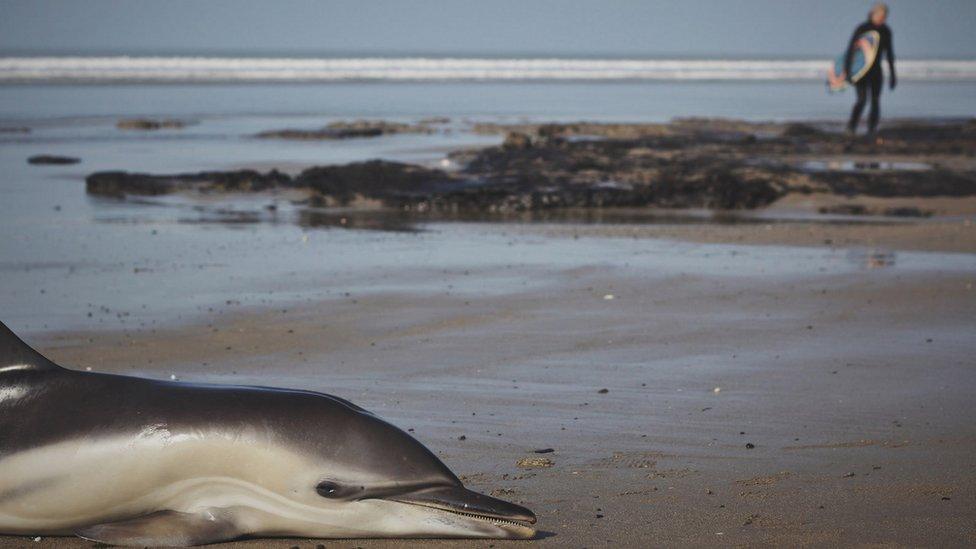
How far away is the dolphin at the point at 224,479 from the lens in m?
4.30

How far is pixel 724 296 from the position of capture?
936 centimetres

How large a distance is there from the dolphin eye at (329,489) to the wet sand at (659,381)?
201mm

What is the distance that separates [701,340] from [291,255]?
4628mm

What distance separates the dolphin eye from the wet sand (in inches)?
7.9

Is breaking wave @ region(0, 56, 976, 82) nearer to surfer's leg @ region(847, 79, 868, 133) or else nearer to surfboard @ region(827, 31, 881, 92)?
surfer's leg @ region(847, 79, 868, 133)

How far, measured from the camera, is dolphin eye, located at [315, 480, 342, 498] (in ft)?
14.1

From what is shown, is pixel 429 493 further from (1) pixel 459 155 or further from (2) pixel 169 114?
(2) pixel 169 114

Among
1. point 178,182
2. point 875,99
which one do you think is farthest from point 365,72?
point 178,182

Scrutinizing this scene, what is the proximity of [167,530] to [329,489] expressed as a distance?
22.4 inches

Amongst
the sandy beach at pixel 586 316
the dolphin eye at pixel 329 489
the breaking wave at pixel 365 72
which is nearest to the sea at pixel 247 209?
the sandy beach at pixel 586 316

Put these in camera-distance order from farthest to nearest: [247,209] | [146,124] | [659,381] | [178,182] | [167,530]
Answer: [146,124]
[178,182]
[247,209]
[659,381]
[167,530]

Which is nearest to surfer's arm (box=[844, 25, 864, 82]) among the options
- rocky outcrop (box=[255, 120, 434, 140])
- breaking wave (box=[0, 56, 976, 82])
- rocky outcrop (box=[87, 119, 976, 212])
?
rocky outcrop (box=[87, 119, 976, 212])

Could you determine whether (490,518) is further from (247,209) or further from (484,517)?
(247,209)

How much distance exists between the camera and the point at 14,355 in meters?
4.51
